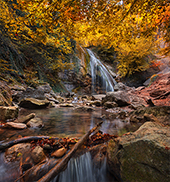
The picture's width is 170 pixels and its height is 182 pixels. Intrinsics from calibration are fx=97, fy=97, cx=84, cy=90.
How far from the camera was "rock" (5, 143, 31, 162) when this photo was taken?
5.65 feet

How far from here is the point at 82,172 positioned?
179cm

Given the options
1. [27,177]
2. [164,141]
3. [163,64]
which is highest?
[163,64]

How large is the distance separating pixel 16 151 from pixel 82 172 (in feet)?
4.22

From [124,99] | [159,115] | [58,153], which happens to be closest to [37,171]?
[58,153]

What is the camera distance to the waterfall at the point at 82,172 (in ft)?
5.37

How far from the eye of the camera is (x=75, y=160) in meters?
1.84

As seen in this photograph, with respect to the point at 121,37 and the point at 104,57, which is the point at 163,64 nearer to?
the point at 104,57

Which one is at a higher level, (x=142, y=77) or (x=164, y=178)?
(x=142, y=77)

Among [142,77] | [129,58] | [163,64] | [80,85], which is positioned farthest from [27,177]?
[163,64]

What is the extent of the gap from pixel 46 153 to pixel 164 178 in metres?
1.84

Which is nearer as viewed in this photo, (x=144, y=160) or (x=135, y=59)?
(x=144, y=160)

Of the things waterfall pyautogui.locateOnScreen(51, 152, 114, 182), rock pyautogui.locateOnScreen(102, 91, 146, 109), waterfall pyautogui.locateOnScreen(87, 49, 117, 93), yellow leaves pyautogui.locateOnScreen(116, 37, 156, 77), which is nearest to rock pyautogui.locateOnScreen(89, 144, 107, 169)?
waterfall pyautogui.locateOnScreen(51, 152, 114, 182)

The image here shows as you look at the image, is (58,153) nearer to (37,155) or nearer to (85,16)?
(37,155)

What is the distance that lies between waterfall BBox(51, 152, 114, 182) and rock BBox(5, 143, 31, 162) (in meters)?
0.83
